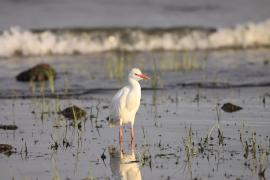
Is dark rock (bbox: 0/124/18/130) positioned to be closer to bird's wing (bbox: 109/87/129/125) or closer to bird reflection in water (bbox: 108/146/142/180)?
bird's wing (bbox: 109/87/129/125)

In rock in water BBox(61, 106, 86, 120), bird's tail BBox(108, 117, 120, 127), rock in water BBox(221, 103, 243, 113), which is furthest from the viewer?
rock in water BBox(221, 103, 243, 113)

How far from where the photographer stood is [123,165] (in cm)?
1020

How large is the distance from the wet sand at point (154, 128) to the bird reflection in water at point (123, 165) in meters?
0.02

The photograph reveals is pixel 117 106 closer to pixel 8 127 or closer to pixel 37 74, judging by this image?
pixel 8 127

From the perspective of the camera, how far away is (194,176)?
31.1 ft

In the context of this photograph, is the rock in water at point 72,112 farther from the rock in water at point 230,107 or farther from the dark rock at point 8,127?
the rock in water at point 230,107

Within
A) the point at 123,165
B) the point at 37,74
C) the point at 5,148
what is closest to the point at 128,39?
the point at 37,74

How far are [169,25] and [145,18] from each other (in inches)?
82.5

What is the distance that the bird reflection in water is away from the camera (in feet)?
31.3

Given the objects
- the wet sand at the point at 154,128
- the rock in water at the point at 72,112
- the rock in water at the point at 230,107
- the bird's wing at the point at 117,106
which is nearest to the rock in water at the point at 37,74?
the wet sand at the point at 154,128

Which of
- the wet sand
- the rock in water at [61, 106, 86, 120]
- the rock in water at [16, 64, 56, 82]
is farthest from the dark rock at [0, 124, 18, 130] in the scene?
the rock in water at [16, 64, 56, 82]

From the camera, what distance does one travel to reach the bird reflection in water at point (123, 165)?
9555 millimetres

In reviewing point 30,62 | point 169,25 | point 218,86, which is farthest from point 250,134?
point 169,25

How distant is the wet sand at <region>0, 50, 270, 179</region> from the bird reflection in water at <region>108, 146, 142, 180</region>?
15 mm
